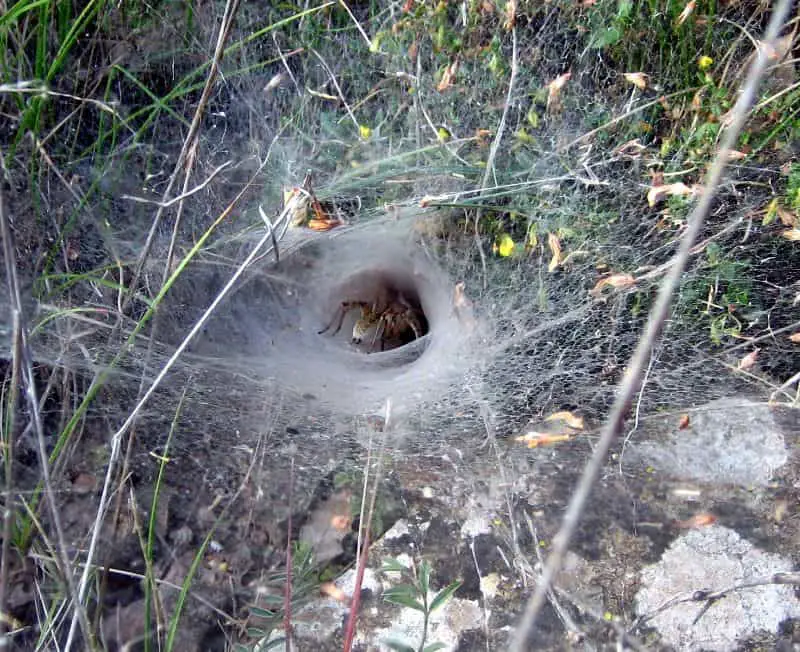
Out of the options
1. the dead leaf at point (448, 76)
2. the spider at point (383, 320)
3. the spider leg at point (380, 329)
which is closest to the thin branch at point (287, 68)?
the dead leaf at point (448, 76)

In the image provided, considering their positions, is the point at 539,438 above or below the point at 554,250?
below

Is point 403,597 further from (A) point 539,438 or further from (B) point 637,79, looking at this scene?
(B) point 637,79

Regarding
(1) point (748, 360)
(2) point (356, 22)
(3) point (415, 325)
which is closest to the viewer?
(1) point (748, 360)

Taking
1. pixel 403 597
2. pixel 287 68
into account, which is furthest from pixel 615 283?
pixel 287 68

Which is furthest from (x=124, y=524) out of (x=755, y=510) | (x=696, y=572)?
(x=755, y=510)

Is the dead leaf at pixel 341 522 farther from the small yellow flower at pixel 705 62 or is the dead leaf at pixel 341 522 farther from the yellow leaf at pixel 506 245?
the small yellow flower at pixel 705 62

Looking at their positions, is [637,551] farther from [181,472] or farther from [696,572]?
[181,472]
